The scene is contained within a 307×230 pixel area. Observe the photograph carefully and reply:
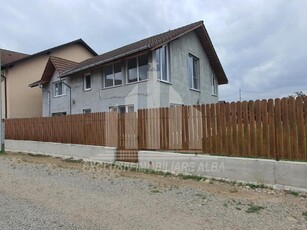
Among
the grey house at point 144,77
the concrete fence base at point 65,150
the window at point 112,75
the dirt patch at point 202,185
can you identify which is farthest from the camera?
the window at point 112,75

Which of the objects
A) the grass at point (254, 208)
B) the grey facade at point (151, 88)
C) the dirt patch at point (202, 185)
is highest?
the grey facade at point (151, 88)

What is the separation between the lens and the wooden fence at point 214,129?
6.61m

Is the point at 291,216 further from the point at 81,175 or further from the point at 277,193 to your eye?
the point at 81,175

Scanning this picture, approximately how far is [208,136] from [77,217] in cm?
456

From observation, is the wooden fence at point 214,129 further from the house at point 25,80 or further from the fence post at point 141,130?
the house at point 25,80

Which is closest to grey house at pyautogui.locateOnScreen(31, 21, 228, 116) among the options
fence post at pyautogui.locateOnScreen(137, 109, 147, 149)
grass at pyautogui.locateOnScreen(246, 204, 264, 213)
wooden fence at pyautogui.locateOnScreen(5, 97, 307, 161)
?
wooden fence at pyautogui.locateOnScreen(5, 97, 307, 161)

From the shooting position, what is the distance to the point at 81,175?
8828 millimetres

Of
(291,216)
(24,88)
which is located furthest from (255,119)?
(24,88)

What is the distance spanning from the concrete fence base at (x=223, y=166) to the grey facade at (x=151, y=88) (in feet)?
15.8

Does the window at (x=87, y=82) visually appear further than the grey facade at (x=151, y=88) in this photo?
Yes

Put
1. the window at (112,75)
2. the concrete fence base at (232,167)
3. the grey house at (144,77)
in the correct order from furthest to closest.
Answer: the window at (112,75), the grey house at (144,77), the concrete fence base at (232,167)

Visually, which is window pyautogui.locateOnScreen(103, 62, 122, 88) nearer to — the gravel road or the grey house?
the grey house

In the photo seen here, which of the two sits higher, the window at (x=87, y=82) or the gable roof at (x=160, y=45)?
the gable roof at (x=160, y=45)

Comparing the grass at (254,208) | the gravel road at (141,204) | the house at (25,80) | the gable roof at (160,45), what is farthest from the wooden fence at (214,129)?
the house at (25,80)
